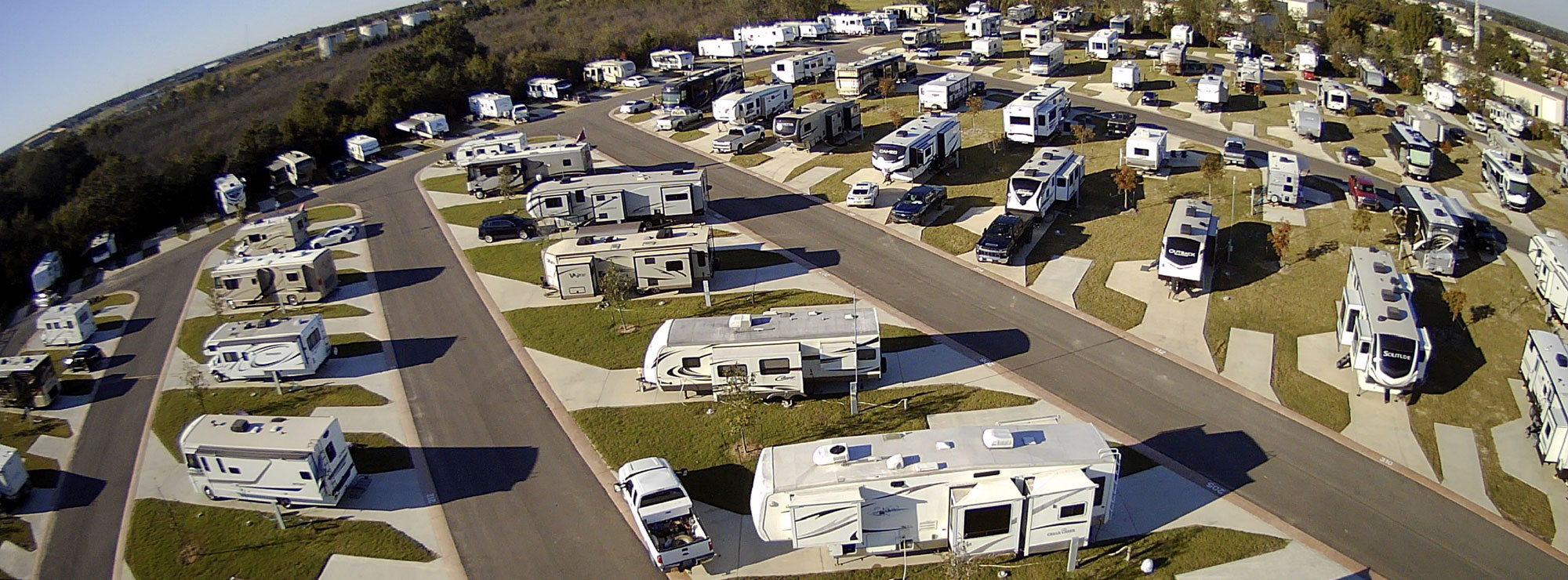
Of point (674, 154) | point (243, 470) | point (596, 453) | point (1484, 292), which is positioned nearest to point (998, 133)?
point (674, 154)

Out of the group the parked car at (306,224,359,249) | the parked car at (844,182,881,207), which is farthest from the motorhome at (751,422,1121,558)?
the parked car at (306,224,359,249)

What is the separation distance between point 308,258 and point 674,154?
2109 cm

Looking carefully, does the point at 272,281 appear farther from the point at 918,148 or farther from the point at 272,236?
the point at 918,148

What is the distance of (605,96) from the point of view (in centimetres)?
6488

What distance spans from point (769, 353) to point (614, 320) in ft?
27.2

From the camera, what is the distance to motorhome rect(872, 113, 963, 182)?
124ft

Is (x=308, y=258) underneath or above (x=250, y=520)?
above

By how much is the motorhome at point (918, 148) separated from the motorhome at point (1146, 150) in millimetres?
7916

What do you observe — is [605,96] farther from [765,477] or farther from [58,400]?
[765,477]

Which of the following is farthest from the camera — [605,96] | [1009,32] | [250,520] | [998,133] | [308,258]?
[1009,32]

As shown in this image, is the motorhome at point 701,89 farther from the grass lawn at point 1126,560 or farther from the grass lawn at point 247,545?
the grass lawn at point 1126,560

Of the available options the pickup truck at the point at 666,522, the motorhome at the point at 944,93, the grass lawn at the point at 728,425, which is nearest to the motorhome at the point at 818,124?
the motorhome at the point at 944,93

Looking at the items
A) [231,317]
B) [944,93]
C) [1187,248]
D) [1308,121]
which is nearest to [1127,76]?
[1308,121]

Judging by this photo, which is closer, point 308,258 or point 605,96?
point 308,258
